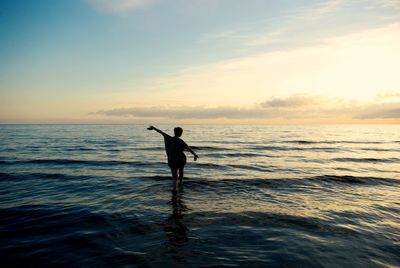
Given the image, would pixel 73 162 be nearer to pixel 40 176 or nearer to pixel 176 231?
pixel 40 176

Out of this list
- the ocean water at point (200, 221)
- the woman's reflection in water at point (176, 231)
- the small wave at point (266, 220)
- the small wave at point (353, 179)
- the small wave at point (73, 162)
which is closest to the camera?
the ocean water at point (200, 221)

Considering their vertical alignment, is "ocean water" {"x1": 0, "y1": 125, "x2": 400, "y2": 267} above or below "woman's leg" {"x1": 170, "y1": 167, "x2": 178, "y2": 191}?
below

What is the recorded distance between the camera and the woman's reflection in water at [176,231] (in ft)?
19.5

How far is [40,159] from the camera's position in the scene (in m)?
22.3

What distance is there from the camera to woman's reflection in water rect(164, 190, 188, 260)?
594 centimetres

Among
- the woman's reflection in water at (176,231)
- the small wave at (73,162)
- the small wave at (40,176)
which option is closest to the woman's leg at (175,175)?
the woman's reflection in water at (176,231)

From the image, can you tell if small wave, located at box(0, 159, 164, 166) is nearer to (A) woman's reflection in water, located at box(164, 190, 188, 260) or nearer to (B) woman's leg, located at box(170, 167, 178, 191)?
(B) woman's leg, located at box(170, 167, 178, 191)

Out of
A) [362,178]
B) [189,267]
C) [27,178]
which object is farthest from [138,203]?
[362,178]

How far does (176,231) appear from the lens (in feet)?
23.6

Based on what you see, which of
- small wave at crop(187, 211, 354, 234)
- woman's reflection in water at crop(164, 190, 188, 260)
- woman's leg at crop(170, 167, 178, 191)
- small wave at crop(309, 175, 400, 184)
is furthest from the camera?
small wave at crop(309, 175, 400, 184)

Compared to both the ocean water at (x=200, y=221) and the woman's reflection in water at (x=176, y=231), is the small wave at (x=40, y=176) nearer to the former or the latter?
the ocean water at (x=200, y=221)

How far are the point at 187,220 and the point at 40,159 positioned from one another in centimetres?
1967

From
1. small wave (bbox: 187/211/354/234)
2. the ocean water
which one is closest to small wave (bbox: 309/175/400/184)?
the ocean water

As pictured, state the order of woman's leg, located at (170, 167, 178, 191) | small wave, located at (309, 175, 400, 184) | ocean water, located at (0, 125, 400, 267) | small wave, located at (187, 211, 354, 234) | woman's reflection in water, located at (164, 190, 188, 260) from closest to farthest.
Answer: ocean water, located at (0, 125, 400, 267), woman's reflection in water, located at (164, 190, 188, 260), small wave, located at (187, 211, 354, 234), woman's leg, located at (170, 167, 178, 191), small wave, located at (309, 175, 400, 184)
